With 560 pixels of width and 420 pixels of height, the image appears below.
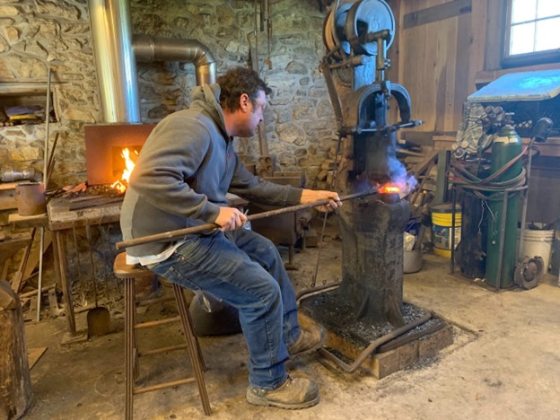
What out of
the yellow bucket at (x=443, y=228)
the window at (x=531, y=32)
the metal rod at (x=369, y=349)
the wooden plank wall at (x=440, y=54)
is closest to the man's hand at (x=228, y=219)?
the metal rod at (x=369, y=349)

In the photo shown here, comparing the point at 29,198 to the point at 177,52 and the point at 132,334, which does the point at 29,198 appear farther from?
the point at 177,52

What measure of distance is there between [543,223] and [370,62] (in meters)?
2.39

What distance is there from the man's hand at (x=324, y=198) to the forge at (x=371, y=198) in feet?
0.67

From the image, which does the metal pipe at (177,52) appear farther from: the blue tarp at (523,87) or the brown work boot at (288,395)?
the brown work boot at (288,395)

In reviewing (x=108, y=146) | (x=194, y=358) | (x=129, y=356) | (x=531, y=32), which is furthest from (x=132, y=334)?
(x=531, y=32)

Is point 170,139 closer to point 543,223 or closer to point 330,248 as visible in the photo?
point 330,248

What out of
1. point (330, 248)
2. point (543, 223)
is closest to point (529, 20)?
point (543, 223)

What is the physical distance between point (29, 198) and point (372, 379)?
2.37 m

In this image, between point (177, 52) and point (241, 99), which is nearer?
point (241, 99)

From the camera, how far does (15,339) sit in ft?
6.45

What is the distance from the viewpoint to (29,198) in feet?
9.20

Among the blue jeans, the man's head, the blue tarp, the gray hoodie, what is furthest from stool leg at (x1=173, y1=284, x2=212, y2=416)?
the blue tarp

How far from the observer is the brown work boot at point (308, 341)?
7.52 ft

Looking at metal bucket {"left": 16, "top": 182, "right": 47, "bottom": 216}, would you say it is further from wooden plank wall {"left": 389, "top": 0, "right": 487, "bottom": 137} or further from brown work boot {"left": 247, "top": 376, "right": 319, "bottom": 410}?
wooden plank wall {"left": 389, "top": 0, "right": 487, "bottom": 137}
